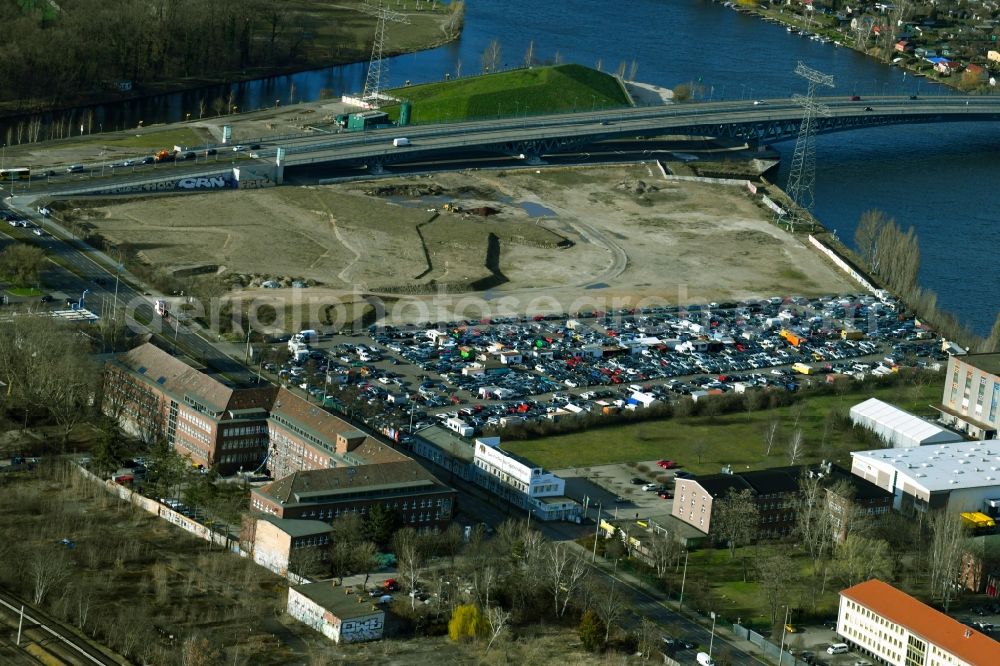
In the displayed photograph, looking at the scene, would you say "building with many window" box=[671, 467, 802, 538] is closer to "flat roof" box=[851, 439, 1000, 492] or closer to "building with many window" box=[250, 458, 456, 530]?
"flat roof" box=[851, 439, 1000, 492]

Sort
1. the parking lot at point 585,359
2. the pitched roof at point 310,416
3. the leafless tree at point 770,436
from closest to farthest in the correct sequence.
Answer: the pitched roof at point 310,416
the leafless tree at point 770,436
the parking lot at point 585,359

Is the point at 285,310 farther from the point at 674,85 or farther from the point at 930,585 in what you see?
the point at 674,85

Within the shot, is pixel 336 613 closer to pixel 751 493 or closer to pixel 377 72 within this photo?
pixel 751 493

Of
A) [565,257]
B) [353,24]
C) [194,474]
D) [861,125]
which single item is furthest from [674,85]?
[194,474]

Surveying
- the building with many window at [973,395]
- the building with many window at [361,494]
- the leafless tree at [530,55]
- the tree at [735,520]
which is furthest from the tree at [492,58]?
Answer: the building with many window at [361,494]

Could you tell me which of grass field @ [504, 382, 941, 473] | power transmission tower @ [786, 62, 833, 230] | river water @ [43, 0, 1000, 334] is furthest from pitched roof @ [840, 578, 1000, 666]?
power transmission tower @ [786, 62, 833, 230]

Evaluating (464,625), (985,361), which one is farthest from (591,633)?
(985,361)

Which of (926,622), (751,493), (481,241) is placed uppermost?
(926,622)

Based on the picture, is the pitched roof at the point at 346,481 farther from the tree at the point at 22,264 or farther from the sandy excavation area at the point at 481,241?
the tree at the point at 22,264
